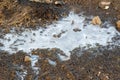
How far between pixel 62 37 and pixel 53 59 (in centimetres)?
61

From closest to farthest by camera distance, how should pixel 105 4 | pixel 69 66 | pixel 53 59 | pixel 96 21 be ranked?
pixel 69 66 < pixel 53 59 < pixel 96 21 < pixel 105 4

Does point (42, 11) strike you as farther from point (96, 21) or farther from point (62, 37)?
point (96, 21)

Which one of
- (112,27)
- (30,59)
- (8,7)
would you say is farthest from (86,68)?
(8,7)

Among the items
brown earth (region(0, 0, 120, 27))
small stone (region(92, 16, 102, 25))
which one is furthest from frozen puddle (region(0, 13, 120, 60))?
brown earth (region(0, 0, 120, 27))

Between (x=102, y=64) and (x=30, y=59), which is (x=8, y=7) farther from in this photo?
(x=102, y=64)

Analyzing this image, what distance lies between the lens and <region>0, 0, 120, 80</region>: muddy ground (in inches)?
160

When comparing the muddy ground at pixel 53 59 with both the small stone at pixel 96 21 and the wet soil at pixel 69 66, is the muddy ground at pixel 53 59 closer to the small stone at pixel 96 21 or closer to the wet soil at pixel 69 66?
the wet soil at pixel 69 66

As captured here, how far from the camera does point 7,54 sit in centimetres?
443

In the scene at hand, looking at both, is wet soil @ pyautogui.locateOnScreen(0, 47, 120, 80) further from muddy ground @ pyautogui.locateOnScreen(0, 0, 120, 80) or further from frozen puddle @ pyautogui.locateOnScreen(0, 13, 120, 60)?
frozen puddle @ pyautogui.locateOnScreen(0, 13, 120, 60)

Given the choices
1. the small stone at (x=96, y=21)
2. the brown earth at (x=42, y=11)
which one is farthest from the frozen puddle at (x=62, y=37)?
the brown earth at (x=42, y=11)

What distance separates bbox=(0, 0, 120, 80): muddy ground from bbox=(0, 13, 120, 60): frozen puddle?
0.14 m

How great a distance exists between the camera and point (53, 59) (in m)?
4.34

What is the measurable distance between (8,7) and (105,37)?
77.8 inches

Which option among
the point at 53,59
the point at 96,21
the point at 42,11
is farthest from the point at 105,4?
the point at 53,59
